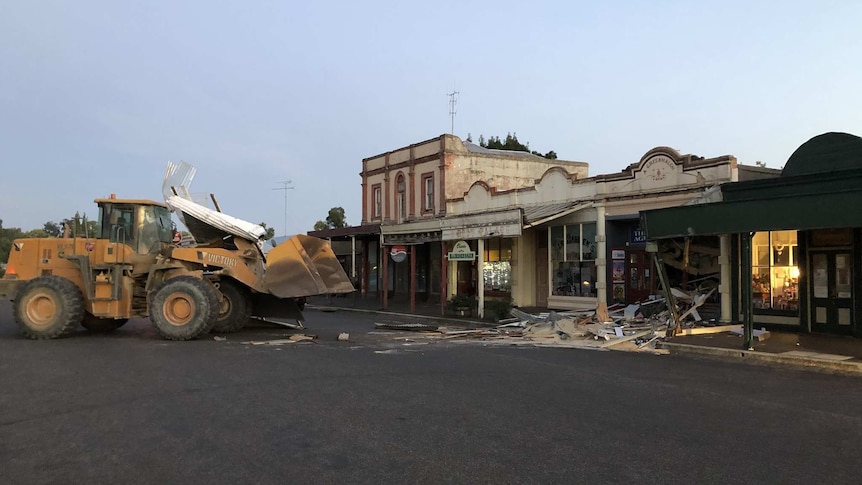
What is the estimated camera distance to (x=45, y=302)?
14562 millimetres

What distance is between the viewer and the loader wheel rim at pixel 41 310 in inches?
567

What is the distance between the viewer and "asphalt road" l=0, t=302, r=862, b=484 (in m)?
5.43

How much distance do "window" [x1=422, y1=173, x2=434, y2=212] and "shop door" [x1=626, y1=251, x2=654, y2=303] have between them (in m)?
12.6

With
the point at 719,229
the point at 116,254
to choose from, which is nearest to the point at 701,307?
the point at 719,229

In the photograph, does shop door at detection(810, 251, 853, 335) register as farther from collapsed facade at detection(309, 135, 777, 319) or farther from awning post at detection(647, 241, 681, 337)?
awning post at detection(647, 241, 681, 337)

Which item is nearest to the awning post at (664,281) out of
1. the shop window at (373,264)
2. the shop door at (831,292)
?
the shop door at (831,292)

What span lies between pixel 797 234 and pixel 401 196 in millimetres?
20960

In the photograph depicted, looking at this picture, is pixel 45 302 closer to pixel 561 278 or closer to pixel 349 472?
pixel 349 472

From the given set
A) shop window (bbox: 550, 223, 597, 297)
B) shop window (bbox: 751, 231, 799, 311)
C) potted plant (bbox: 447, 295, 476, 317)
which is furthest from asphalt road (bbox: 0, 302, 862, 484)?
potted plant (bbox: 447, 295, 476, 317)

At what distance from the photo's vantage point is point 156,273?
1513 cm

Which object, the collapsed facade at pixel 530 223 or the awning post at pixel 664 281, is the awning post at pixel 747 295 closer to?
the awning post at pixel 664 281

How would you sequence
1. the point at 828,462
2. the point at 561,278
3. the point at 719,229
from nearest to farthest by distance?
the point at 828,462 → the point at 719,229 → the point at 561,278

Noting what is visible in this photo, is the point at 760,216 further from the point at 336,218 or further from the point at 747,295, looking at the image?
the point at 336,218

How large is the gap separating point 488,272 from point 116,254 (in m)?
15.7
